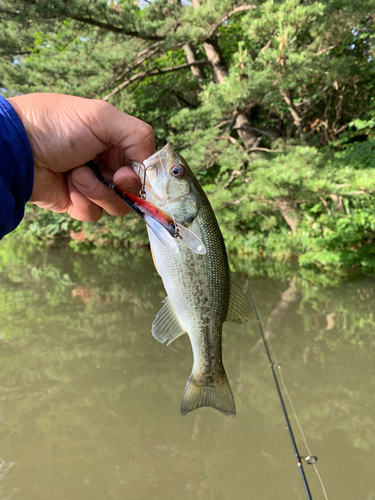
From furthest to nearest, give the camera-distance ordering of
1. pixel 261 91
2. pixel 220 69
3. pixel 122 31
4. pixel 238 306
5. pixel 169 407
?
pixel 220 69 → pixel 122 31 → pixel 261 91 → pixel 169 407 → pixel 238 306

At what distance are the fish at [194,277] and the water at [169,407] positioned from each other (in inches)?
82.6


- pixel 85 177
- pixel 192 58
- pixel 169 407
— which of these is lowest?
pixel 169 407

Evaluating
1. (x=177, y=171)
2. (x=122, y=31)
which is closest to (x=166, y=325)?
(x=177, y=171)

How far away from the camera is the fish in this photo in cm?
146

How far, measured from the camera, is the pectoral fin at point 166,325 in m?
1.55

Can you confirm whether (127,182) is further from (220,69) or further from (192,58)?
(192,58)

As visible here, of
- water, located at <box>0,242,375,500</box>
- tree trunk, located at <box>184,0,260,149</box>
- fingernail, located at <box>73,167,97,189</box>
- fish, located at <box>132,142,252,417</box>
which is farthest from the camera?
tree trunk, located at <box>184,0,260,149</box>

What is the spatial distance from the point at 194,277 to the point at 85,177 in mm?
750

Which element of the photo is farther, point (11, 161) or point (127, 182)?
point (127, 182)

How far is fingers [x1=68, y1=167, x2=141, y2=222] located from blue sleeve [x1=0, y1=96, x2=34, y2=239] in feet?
0.89

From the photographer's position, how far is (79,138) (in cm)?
163

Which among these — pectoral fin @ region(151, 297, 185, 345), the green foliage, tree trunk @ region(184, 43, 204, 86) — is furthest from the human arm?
tree trunk @ region(184, 43, 204, 86)

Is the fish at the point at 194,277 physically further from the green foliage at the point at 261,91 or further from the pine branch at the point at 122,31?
the pine branch at the point at 122,31

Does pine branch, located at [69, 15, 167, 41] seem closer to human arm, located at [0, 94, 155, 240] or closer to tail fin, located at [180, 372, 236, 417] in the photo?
human arm, located at [0, 94, 155, 240]
